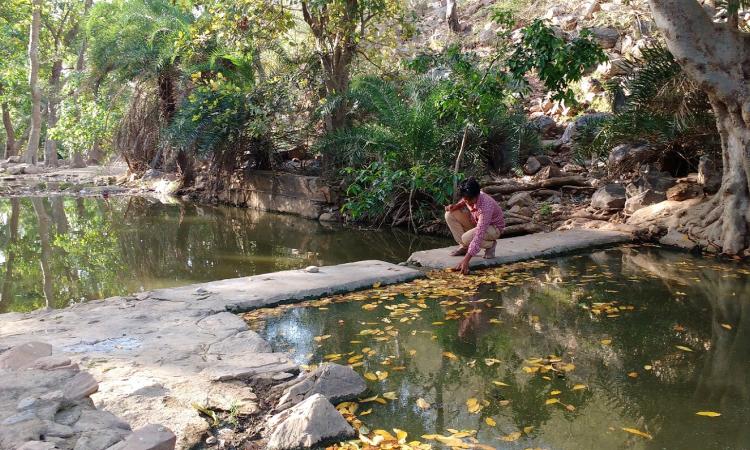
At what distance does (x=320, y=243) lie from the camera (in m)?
9.45

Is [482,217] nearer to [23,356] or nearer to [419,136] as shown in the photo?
[419,136]

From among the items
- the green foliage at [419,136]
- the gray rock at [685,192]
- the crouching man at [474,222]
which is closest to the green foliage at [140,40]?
the green foliage at [419,136]

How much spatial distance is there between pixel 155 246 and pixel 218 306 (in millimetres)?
4662

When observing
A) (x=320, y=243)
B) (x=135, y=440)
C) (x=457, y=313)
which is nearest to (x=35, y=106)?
(x=320, y=243)

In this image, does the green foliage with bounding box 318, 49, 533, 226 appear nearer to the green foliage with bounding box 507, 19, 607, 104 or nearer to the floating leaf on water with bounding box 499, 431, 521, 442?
the green foliage with bounding box 507, 19, 607, 104

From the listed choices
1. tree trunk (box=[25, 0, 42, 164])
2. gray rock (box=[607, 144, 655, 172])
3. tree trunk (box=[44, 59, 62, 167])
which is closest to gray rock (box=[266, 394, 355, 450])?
gray rock (box=[607, 144, 655, 172])

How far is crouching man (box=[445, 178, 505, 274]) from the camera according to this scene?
20.1 feet

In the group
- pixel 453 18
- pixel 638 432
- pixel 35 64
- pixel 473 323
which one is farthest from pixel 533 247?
pixel 453 18

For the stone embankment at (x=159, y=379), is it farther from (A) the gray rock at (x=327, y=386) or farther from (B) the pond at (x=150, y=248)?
(B) the pond at (x=150, y=248)

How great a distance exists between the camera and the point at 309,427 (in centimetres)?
291

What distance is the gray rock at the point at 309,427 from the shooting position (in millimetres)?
2889

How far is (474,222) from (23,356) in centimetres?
466

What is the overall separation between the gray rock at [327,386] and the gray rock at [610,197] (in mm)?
6911

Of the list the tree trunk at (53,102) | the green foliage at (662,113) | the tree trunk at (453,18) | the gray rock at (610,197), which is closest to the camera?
the green foliage at (662,113)
